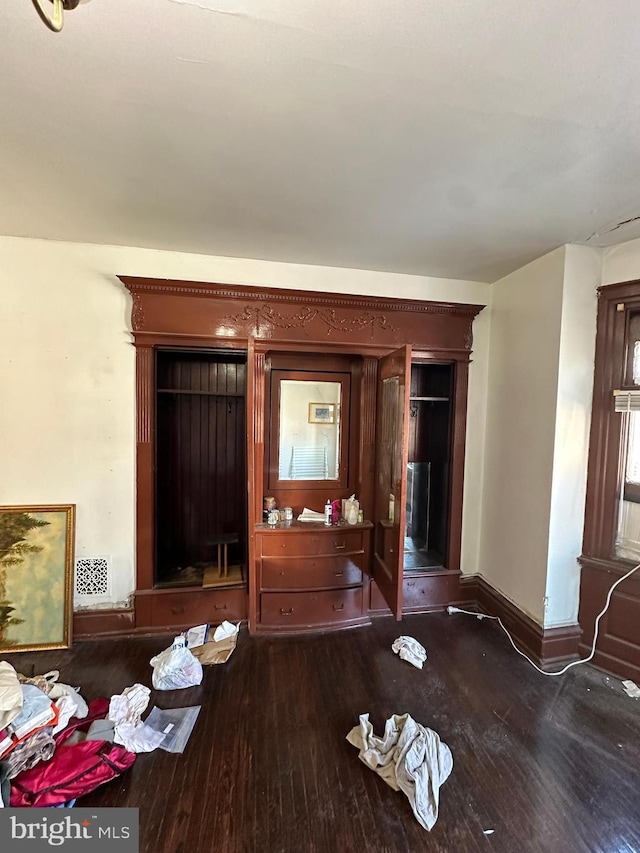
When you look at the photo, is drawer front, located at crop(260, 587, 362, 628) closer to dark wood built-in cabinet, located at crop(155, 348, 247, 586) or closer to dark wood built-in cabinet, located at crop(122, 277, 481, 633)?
dark wood built-in cabinet, located at crop(122, 277, 481, 633)

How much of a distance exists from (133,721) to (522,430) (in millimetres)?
2857

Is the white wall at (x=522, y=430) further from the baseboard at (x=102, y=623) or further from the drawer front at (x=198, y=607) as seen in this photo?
the baseboard at (x=102, y=623)

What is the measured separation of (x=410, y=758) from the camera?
1.63 m

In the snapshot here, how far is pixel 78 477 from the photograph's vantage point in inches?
100

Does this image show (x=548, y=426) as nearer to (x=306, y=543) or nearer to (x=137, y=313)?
(x=306, y=543)

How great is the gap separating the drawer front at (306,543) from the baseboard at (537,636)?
1.18 metres

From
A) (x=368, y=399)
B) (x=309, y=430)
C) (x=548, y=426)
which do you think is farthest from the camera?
(x=309, y=430)

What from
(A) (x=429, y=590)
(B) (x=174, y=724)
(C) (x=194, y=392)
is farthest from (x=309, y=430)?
(B) (x=174, y=724)

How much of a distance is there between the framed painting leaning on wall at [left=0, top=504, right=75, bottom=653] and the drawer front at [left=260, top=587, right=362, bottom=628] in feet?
4.29

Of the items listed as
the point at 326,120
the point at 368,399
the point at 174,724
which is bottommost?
the point at 174,724

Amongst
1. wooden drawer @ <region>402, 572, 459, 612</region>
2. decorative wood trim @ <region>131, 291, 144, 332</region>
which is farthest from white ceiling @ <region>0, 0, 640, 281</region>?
wooden drawer @ <region>402, 572, 459, 612</region>

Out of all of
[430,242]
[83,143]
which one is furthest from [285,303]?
[83,143]

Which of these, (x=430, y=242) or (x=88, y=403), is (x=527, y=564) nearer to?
(x=430, y=242)

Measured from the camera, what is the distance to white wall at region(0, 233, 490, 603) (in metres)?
2.43
